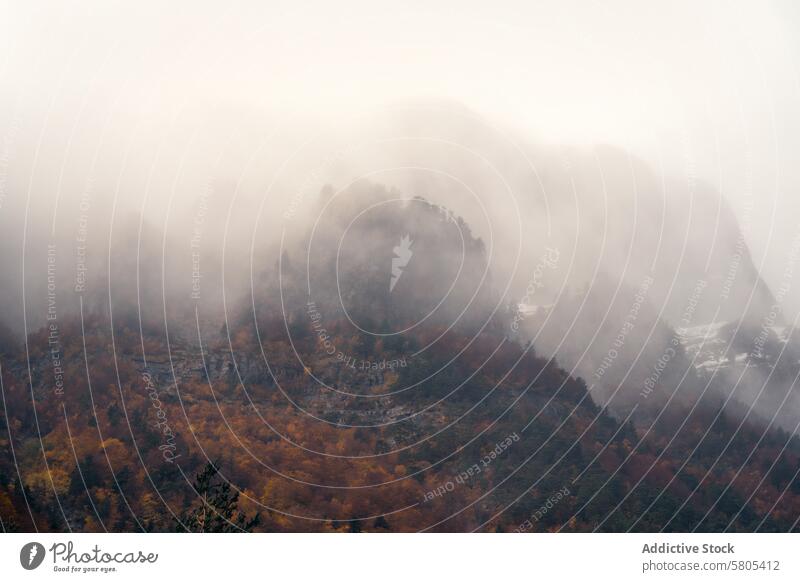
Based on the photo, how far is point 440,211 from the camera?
1699 inches

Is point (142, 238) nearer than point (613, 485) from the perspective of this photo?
Yes

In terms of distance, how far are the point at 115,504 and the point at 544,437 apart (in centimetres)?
2346

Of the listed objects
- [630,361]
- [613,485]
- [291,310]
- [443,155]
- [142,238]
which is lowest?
[613,485]

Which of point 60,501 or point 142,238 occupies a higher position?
point 142,238

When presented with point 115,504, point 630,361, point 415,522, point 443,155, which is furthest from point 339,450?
point 630,361

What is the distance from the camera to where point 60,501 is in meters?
35.7

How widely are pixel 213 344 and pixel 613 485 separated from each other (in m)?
22.9

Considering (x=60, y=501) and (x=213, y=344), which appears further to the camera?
(x=213, y=344)

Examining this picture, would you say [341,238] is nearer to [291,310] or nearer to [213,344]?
[291,310]

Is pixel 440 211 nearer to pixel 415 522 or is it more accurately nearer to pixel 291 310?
pixel 291 310
